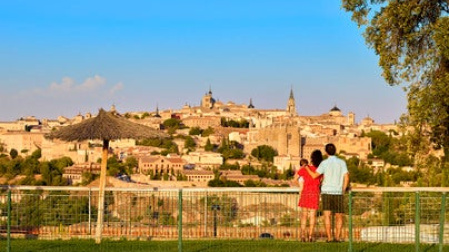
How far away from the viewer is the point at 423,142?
1219cm

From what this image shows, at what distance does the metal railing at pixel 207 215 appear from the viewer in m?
8.82

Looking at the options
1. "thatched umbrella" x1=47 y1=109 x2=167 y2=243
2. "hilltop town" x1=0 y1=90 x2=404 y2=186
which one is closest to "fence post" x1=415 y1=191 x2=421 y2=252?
"thatched umbrella" x1=47 y1=109 x2=167 y2=243

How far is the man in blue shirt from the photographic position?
889 cm

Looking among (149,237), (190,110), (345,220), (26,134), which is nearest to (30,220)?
(149,237)

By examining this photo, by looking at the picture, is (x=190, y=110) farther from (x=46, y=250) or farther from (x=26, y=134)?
(x=46, y=250)

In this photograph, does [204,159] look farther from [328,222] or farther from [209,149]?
[328,222]

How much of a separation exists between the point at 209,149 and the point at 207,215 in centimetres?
9642

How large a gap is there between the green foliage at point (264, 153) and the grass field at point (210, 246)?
9133cm

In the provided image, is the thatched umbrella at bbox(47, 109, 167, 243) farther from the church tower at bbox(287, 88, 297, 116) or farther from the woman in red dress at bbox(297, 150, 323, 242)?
the church tower at bbox(287, 88, 297, 116)

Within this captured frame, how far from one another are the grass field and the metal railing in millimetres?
140

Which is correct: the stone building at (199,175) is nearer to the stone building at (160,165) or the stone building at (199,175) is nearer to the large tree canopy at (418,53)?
the stone building at (160,165)

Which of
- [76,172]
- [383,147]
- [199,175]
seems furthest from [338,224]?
[383,147]

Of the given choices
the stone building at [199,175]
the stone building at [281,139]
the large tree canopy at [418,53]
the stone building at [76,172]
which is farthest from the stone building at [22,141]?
the large tree canopy at [418,53]

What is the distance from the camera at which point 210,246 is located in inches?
356
